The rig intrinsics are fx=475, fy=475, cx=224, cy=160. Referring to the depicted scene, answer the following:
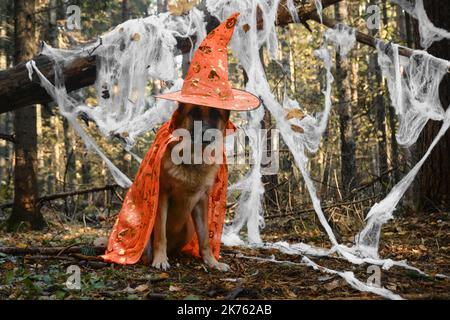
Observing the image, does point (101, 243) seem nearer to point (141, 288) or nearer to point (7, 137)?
point (141, 288)

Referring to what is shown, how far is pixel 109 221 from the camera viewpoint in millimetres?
9312

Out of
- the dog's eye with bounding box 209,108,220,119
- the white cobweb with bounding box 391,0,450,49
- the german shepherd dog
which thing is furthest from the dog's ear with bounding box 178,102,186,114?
the white cobweb with bounding box 391,0,450,49

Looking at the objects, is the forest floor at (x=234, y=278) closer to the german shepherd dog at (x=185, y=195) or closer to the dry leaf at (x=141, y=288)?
the dry leaf at (x=141, y=288)

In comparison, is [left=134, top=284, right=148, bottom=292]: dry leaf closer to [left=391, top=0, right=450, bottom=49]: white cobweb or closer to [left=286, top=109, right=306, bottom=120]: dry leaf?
[left=286, top=109, right=306, bottom=120]: dry leaf

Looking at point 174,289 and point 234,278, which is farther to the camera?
point 234,278

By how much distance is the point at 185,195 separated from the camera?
466cm

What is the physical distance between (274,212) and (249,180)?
6.81 ft

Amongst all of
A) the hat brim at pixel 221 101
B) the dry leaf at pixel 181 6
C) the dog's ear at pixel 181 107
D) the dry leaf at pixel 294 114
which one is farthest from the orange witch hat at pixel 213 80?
the dry leaf at pixel 181 6

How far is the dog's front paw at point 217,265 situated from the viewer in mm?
4593

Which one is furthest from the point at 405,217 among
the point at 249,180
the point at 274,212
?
the point at 249,180

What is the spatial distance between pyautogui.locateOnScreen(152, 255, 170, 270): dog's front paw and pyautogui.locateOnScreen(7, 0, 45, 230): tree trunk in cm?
470

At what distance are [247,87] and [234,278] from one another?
2.34 m

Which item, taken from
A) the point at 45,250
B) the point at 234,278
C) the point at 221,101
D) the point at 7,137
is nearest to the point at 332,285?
the point at 234,278
